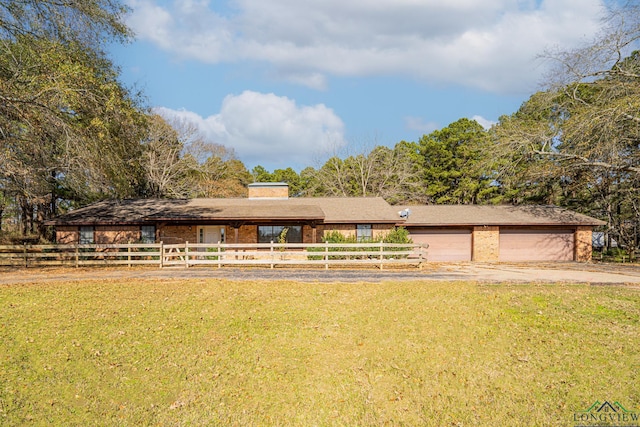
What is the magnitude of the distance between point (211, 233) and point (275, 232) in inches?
136

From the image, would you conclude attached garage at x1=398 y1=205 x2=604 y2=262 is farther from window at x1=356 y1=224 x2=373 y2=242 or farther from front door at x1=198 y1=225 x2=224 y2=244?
front door at x1=198 y1=225 x2=224 y2=244

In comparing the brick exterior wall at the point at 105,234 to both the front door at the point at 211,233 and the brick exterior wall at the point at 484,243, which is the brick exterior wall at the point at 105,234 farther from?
the brick exterior wall at the point at 484,243

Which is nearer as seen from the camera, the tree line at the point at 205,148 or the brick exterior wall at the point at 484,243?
the tree line at the point at 205,148

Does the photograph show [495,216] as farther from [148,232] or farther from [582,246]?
[148,232]

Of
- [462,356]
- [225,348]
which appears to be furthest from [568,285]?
[225,348]

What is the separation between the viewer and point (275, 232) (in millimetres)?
22547

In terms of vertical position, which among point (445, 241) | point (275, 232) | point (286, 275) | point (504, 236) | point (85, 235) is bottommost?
point (286, 275)

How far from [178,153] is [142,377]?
29751 mm

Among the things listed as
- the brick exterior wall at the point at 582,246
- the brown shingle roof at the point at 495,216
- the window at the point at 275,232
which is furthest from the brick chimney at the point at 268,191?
the brick exterior wall at the point at 582,246

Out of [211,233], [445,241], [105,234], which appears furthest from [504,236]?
[105,234]

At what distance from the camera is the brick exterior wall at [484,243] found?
82.5 feet

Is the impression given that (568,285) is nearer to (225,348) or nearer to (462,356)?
(462,356)

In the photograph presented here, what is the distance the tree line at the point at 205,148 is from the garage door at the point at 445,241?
441 centimetres

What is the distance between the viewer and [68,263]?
1786 cm
